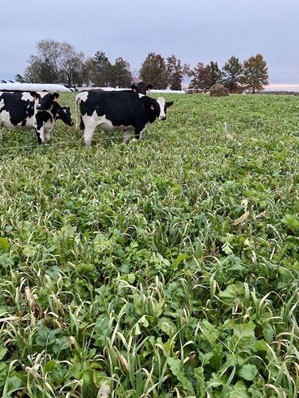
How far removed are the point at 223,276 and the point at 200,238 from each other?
0.69 metres

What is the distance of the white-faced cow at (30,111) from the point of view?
28.9 feet

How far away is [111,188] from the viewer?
478 cm

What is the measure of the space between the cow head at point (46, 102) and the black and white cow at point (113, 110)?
54 cm

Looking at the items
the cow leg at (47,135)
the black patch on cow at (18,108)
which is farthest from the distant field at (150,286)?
the black patch on cow at (18,108)

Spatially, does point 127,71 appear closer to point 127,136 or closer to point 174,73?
point 174,73

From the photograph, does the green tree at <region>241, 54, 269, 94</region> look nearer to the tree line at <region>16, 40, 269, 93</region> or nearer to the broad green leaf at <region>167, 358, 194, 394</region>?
the tree line at <region>16, 40, 269, 93</region>

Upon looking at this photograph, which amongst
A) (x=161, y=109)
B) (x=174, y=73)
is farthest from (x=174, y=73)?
(x=161, y=109)

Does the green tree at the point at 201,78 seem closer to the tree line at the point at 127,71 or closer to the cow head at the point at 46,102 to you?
the tree line at the point at 127,71

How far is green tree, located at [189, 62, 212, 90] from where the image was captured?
76188 millimetres

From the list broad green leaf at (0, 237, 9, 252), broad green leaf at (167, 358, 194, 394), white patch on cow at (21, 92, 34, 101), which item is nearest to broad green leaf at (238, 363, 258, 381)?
broad green leaf at (167, 358, 194, 394)

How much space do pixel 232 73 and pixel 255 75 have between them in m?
4.17

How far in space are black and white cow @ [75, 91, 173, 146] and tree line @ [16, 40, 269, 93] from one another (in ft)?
192

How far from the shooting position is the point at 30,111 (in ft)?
29.7

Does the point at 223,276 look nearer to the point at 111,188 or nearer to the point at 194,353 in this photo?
the point at 194,353
